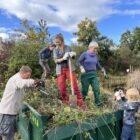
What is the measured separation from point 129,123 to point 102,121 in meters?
0.76

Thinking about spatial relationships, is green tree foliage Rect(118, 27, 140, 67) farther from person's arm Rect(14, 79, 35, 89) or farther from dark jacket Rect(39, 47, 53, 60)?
person's arm Rect(14, 79, 35, 89)

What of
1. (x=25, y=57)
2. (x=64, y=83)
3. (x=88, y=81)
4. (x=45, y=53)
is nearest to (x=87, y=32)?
(x=25, y=57)

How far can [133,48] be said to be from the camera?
37.9 m

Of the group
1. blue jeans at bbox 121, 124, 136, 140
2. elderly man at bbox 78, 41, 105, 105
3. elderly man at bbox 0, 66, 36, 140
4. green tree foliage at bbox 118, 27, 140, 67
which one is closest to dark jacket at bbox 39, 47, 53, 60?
elderly man at bbox 78, 41, 105, 105

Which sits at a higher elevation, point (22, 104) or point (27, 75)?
point (27, 75)

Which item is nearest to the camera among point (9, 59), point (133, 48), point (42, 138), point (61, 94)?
point (42, 138)

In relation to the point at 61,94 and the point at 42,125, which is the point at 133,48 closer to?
the point at 61,94

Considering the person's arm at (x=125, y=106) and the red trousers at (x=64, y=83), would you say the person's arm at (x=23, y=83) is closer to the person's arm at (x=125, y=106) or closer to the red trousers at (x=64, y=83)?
the red trousers at (x=64, y=83)

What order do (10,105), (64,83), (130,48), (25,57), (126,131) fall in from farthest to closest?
1. (130,48)
2. (25,57)
3. (64,83)
4. (10,105)
5. (126,131)

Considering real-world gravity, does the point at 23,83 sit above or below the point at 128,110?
above

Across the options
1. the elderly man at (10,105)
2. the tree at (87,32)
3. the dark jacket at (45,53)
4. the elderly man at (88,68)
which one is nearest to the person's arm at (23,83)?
the elderly man at (10,105)

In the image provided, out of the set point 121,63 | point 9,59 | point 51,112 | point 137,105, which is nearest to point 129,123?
point 137,105

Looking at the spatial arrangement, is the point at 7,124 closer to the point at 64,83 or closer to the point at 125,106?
the point at 64,83

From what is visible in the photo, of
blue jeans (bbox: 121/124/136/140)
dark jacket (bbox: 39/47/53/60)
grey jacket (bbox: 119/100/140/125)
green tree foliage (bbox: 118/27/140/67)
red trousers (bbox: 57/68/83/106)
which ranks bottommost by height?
blue jeans (bbox: 121/124/136/140)
